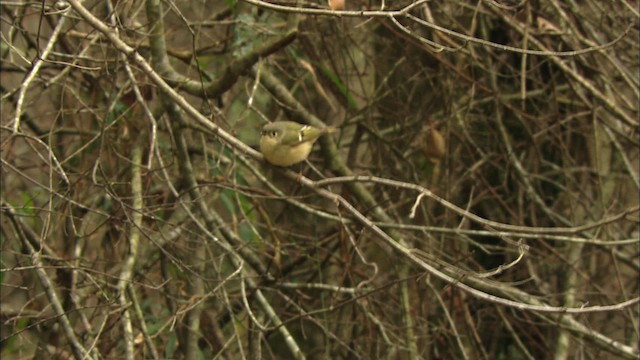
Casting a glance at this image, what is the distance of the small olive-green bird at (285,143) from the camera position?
3650 millimetres

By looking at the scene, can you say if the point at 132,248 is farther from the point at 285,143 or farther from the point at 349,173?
the point at 349,173

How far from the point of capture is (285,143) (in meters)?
3.67

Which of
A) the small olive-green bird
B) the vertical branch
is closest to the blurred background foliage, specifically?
the vertical branch

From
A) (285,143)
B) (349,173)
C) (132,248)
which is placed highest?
(285,143)

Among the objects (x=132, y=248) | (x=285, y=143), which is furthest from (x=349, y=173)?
(x=132, y=248)

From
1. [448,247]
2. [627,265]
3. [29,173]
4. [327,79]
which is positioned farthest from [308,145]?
[627,265]

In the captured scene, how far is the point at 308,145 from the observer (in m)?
3.79

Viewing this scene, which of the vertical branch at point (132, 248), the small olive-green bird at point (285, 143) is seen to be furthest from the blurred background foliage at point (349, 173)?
the small olive-green bird at point (285, 143)

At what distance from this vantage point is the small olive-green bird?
3.65 meters

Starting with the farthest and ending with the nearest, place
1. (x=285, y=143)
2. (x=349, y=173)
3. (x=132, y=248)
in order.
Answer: (x=349, y=173), (x=132, y=248), (x=285, y=143)

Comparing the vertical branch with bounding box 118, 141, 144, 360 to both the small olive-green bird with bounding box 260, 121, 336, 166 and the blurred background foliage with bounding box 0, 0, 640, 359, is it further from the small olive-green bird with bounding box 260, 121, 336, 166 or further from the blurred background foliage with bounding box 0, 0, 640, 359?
the small olive-green bird with bounding box 260, 121, 336, 166

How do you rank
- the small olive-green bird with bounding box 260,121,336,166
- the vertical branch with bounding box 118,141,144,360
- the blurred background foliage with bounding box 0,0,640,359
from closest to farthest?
the vertical branch with bounding box 118,141,144,360, the small olive-green bird with bounding box 260,121,336,166, the blurred background foliage with bounding box 0,0,640,359

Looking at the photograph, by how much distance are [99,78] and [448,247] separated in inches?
91.8

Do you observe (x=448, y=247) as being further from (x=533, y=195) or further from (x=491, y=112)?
(x=491, y=112)
